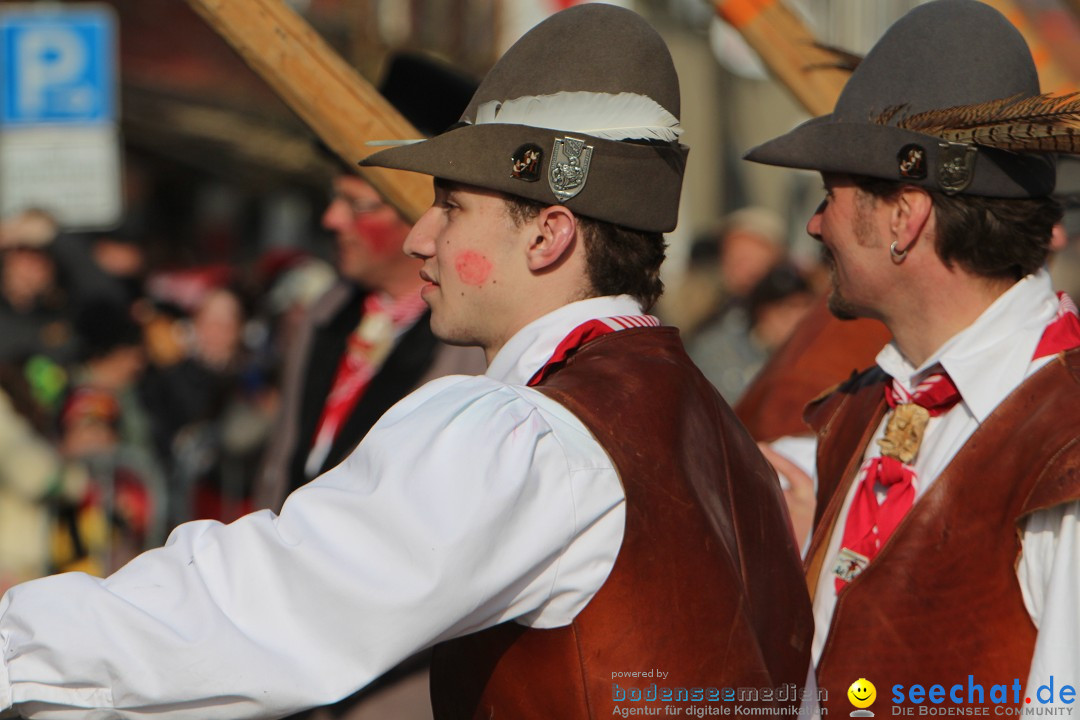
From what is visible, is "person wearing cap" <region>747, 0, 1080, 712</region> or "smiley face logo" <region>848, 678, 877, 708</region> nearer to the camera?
"person wearing cap" <region>747, 0, 1080, 712</region>

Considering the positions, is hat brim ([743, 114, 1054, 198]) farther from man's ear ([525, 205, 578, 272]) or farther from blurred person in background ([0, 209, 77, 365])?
blurred person in background ([0, 209, 77, 365])

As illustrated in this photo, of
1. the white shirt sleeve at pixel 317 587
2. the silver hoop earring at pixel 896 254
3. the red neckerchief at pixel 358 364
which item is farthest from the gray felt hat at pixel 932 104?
the red neckerchief at pixel 358 364

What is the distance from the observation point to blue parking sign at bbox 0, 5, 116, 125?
711cm

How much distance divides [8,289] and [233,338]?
1.32 metres

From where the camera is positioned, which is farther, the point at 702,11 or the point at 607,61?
the point at 702,11

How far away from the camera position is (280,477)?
4.52m

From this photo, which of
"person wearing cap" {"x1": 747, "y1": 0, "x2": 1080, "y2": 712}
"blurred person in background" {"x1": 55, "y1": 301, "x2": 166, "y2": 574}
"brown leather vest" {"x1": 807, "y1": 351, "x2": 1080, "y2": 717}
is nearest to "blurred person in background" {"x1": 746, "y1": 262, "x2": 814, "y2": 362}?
"blurred person in background" {"x1": 55, "y1": 301, "x2": 166, "y2": 574}

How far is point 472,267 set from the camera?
238cm

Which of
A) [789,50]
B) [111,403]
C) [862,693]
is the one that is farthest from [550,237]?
[111,403]

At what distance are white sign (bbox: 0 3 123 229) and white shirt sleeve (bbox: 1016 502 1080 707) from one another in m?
5.55

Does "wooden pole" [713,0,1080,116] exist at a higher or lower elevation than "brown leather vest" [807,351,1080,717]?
higher

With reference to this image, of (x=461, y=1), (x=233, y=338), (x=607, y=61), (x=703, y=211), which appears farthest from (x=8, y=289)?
(x=703, y=211)

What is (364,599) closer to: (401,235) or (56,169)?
(401,235)

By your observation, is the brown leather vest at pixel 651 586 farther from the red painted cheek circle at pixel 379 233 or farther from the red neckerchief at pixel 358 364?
the red painted cheek circle at pixel 379 233
